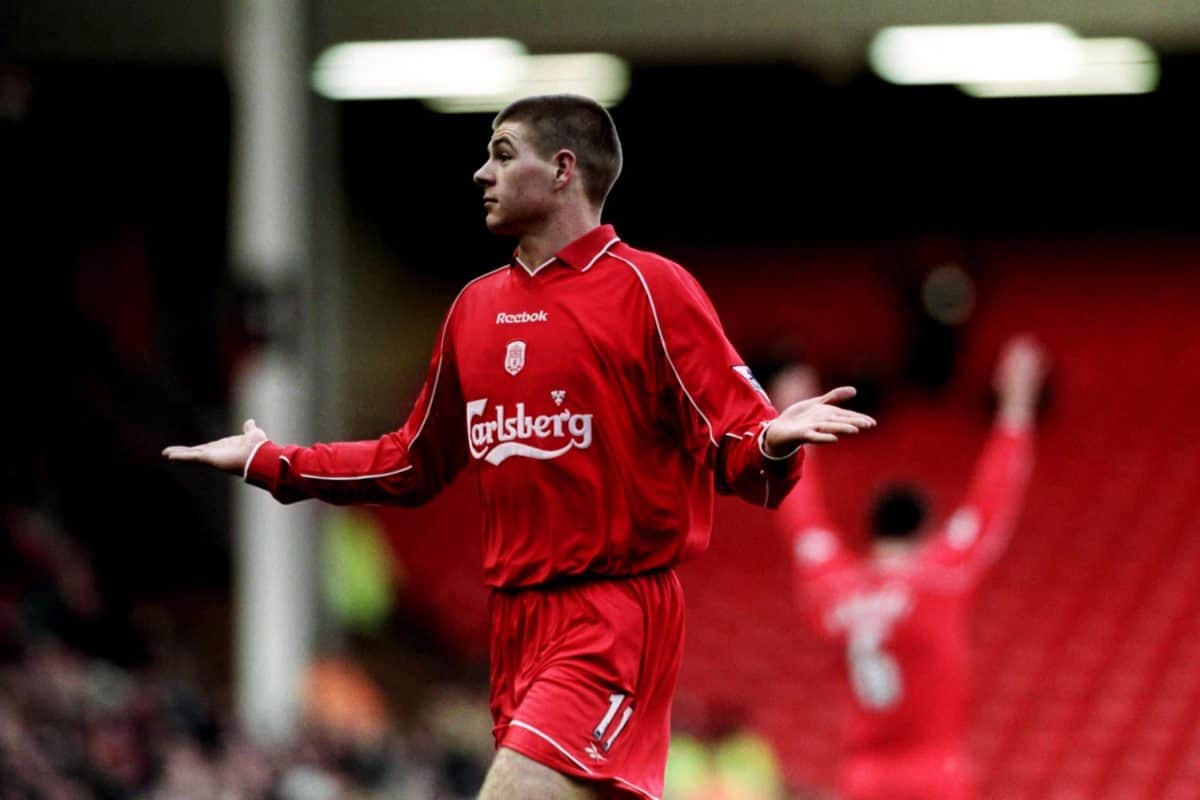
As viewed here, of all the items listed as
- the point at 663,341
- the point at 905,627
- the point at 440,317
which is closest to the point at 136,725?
the point at 905,627

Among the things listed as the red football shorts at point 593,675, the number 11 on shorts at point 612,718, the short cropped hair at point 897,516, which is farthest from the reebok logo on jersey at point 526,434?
the short cropped hair at point 897,516

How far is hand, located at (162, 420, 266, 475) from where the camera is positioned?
16.8 feet

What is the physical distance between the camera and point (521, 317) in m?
4.94

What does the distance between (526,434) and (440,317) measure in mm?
18891

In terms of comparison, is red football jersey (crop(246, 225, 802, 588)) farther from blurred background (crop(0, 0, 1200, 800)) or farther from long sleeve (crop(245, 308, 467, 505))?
blurred background (crop(0, 0, 1200, 800))

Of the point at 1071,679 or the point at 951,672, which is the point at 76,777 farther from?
the point at 1071,679

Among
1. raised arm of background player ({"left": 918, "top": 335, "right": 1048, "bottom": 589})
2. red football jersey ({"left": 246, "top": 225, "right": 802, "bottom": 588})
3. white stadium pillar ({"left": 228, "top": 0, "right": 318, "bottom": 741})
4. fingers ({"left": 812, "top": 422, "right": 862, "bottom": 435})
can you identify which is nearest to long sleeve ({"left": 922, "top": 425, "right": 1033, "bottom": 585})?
raised arm of background player ({"left": 918, "top": 335, "right": 1048, "bottom": 589})

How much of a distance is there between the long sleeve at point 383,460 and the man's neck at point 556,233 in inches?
12.8

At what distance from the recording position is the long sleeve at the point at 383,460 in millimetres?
5191

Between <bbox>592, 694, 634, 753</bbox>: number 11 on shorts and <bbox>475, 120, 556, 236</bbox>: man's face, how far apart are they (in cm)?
109

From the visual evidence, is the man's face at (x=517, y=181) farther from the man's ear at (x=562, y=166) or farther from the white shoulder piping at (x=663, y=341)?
the white shoulder piping at (x=663, y=341)

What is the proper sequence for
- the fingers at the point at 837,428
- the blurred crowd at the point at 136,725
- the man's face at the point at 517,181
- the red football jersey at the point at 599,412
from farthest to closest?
1. the blurred crowd at the point at 136,725
2. the man's face at the point at 517,181
3. the red football jersey at the point at 599,412
4. the fingers at the point at 837,428

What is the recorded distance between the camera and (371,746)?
41.6 feet

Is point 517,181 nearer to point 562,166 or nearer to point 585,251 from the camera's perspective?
point 562,166
